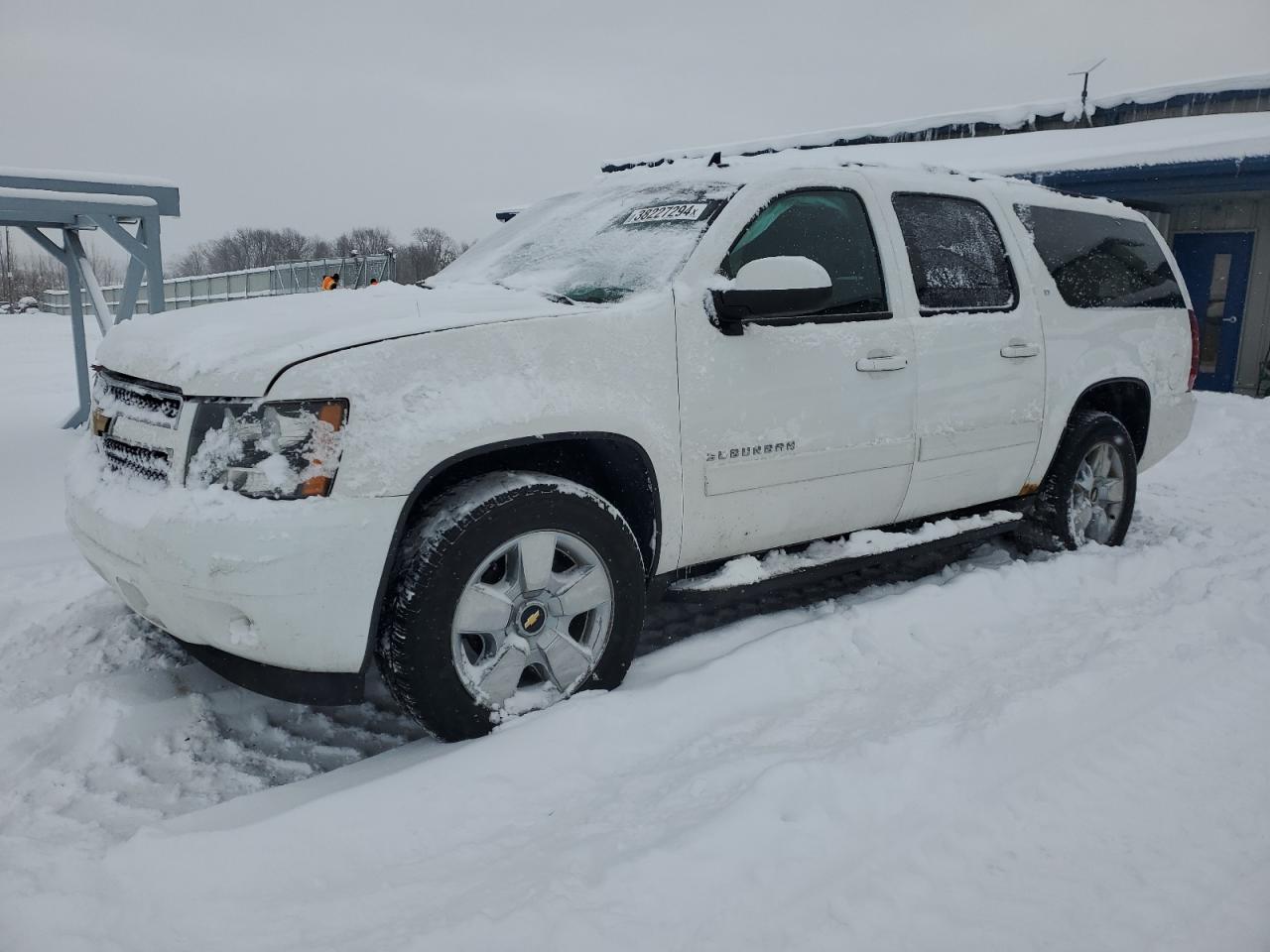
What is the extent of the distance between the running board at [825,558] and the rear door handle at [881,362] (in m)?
0.68

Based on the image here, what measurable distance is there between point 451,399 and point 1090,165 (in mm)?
12240

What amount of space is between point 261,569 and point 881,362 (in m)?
2.34

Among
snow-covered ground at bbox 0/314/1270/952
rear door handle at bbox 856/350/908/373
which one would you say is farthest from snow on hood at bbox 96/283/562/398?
rear door handle at bbox 856/350/908/373

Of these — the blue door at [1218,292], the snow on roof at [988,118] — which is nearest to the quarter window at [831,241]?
the blue door at [1218,292]

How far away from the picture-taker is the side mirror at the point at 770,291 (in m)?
2.91

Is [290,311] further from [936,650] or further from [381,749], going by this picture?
[936,650]

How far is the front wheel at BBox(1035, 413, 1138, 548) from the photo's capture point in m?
4.40

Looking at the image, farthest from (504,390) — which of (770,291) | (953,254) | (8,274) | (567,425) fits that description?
(8,274)

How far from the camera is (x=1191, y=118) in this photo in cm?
1417

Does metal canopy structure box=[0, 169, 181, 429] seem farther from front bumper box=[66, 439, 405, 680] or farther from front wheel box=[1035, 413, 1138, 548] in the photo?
front wheel box=[1035, 413, 1138, 548]

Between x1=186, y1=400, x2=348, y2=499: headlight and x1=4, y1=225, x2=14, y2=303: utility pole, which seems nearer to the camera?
x1=186, y1=400, x2=348, y2=499: headlight

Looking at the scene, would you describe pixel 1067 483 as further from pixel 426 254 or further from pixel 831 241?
pixel 426 254

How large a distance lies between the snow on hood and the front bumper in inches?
13.2

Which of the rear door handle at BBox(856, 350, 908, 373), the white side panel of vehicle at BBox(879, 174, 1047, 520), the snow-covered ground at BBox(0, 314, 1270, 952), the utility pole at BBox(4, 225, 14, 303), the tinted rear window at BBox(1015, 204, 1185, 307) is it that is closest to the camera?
the snow-covered ground at BBox(0, 314, 1270, 952)
